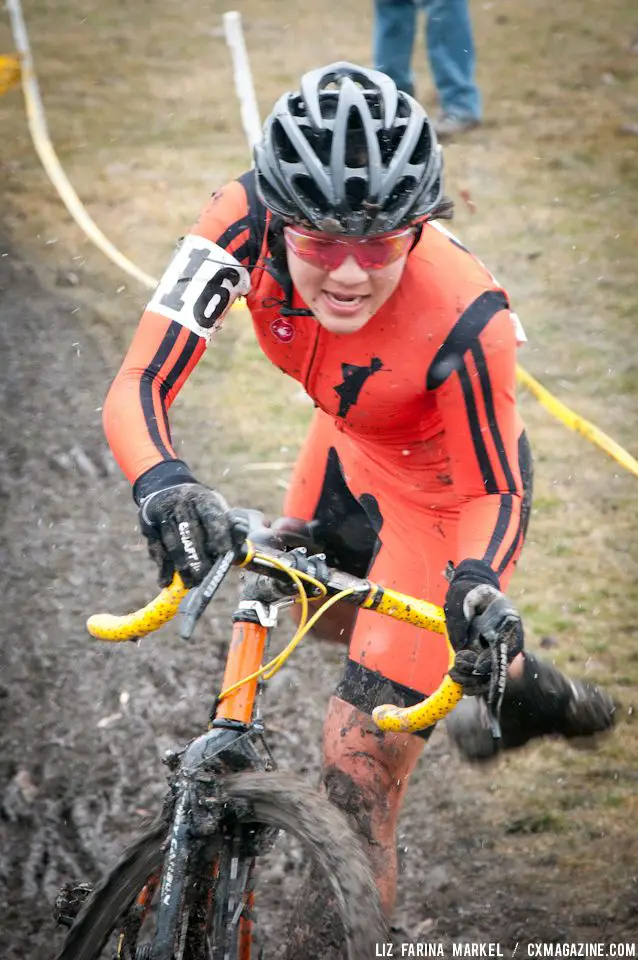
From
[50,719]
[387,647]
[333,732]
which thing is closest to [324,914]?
[333,732]

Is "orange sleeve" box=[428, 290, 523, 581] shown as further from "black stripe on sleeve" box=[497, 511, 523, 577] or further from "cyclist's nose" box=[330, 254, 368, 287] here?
"cyclist's nose" box=[330, 254, 368, 287]

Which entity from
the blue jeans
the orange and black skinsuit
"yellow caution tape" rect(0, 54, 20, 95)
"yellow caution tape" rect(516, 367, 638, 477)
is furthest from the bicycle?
"yellow caution tape" rect(0, 54, 20, 95)

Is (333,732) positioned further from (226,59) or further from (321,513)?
(226,59)

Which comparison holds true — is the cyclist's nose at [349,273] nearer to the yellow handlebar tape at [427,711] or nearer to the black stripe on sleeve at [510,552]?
the black stripe on sleeve at [510,552]

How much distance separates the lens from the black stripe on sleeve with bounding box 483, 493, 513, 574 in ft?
10.1

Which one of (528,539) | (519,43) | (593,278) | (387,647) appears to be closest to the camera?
(387,647)

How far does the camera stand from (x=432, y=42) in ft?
32.6

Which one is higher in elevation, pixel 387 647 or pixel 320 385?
pixel 320 385

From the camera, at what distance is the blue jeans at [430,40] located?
382 inches

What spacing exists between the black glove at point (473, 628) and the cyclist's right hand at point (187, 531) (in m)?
0.61

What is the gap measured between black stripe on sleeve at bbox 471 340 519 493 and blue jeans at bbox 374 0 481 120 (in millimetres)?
7243

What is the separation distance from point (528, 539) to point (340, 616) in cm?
238

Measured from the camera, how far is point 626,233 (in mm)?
9016

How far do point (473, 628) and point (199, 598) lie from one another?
2.33ft
